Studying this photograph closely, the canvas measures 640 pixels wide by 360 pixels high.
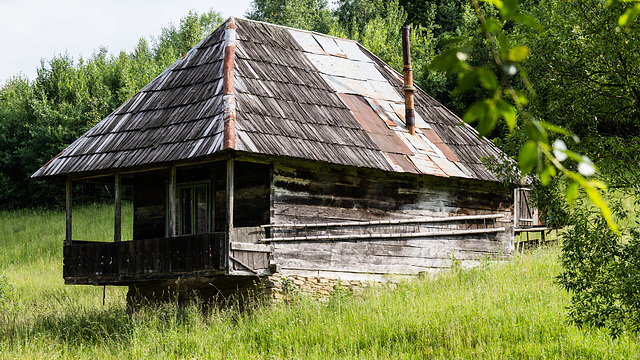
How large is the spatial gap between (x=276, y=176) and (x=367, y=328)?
10.6 ft

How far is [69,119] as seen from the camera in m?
32.6

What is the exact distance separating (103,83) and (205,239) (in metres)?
26.0

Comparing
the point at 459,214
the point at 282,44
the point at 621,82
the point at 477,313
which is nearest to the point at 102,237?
the point at 282,44

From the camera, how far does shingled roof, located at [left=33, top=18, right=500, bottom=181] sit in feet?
41.7

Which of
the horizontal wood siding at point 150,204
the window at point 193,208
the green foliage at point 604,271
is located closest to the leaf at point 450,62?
the green foliage at point 604,271

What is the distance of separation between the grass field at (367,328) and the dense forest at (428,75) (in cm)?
263

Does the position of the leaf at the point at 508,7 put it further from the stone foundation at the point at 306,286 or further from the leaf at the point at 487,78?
the stone foundation at the point at 306,286

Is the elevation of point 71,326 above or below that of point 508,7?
below

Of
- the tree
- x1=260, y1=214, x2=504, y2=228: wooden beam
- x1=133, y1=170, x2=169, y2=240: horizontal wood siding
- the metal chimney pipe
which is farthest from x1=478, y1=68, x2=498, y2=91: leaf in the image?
the metal chimney pipe

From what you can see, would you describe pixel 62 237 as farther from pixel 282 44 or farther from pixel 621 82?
pixel 621 82

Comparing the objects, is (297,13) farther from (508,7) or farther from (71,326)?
(508,7)

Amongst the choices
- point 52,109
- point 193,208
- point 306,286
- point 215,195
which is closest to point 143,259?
point 193,208

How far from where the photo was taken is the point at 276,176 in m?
12.9

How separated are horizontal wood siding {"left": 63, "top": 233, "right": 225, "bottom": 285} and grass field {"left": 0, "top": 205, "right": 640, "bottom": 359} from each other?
0.69 metres
